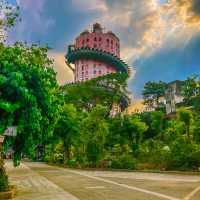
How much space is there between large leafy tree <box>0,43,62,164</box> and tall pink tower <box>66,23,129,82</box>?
106 m

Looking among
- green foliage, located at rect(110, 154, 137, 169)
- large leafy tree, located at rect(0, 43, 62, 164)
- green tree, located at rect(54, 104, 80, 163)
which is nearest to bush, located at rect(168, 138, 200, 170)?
green foliage, located at rect(110, 154, 137, 169)

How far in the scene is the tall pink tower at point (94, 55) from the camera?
419 ft

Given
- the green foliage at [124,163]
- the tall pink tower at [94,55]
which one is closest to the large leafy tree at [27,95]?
the green foliage at [124,163]

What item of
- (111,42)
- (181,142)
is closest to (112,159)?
(181,142)

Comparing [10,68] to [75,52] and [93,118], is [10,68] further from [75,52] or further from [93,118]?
[75,52]

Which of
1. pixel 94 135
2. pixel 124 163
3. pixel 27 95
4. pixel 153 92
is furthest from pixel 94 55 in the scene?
pixel 27 95

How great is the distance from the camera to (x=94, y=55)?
128 m

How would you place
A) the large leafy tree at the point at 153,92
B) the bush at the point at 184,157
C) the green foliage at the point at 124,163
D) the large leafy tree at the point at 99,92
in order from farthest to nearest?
the large leafy tree at the point at 153,92 < the large leafy tree at the point at 99,92 < the green foliage at the point at 124,163 < the bush at the point at 184,157

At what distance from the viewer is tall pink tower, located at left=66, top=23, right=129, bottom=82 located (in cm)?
12762

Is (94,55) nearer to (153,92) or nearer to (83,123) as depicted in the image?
(153,92)

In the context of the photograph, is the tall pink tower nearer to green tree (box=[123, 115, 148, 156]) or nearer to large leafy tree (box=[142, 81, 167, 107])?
large leafy tree (box=[142, 81, 167, 107])

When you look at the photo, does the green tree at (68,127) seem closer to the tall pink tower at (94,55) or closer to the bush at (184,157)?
the bush at (184,157)

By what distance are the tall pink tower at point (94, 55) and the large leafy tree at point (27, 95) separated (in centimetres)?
10575

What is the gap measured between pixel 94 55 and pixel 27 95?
112 metres
